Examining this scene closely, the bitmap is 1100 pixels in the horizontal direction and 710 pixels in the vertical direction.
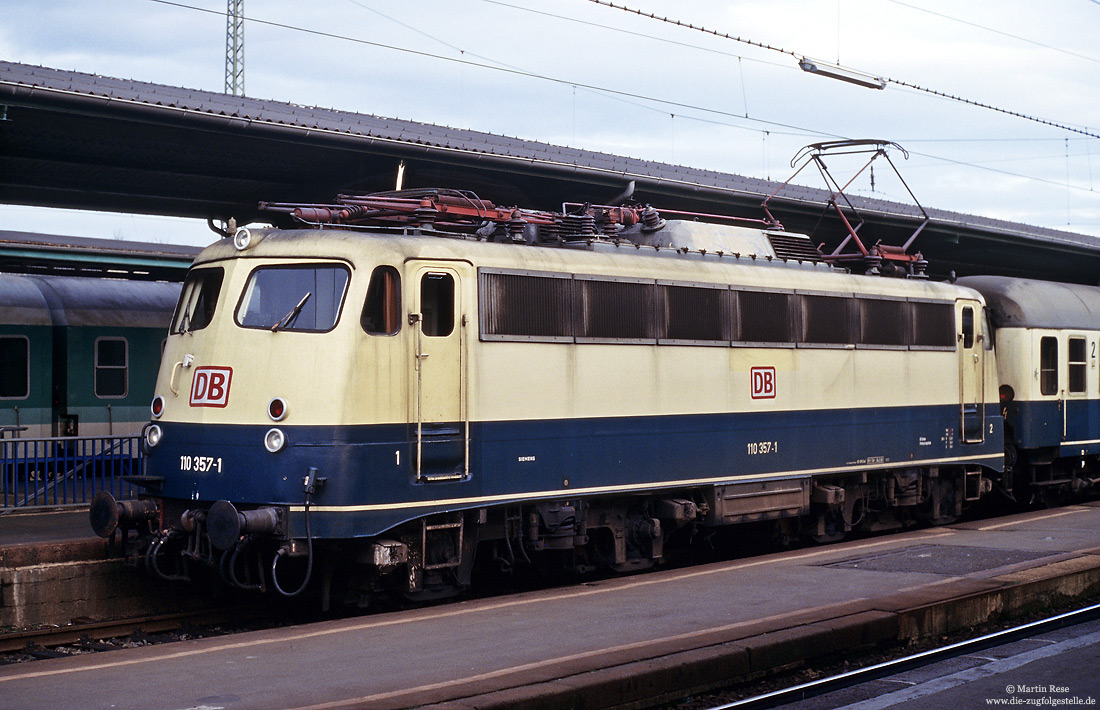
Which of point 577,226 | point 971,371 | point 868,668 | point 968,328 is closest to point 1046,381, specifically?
point 971,371

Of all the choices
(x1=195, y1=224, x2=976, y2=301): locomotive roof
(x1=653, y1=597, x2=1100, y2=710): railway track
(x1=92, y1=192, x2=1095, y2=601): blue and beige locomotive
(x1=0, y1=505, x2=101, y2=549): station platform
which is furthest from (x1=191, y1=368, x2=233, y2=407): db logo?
(x1=653, y1=597, x2=1100, y2=710): railway track

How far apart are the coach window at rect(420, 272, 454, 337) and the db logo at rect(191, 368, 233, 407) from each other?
72.6 inches

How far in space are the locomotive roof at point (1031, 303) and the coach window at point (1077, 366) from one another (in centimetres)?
33

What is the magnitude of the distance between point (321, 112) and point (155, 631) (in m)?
9.15

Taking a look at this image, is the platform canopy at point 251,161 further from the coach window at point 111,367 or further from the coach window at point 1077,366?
the coach window at point 1077,366

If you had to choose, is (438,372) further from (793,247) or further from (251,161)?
(251,161)

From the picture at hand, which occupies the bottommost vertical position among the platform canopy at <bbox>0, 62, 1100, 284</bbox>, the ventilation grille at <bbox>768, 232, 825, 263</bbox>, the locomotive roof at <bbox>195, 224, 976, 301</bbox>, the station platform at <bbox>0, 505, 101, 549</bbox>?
the station platform at <bbox>0, 505, 101, 549</bbox>

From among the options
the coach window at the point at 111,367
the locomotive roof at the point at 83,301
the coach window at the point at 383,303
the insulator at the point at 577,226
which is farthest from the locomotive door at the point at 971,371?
the coach window at the point at 111,367

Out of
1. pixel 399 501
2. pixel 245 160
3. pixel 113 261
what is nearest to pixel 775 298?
pixel 399 501

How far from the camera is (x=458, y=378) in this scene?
1110 centimetres

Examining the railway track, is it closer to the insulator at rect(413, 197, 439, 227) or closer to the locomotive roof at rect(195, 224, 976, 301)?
the locomotive roof at rect(195, 224, 976, 301)

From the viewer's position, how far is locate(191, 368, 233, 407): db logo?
10.7 meters

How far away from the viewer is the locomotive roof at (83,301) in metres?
20.2

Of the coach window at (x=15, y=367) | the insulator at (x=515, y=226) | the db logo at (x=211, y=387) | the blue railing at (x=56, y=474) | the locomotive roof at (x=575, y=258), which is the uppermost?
the insulator at (x=515, y=226)
